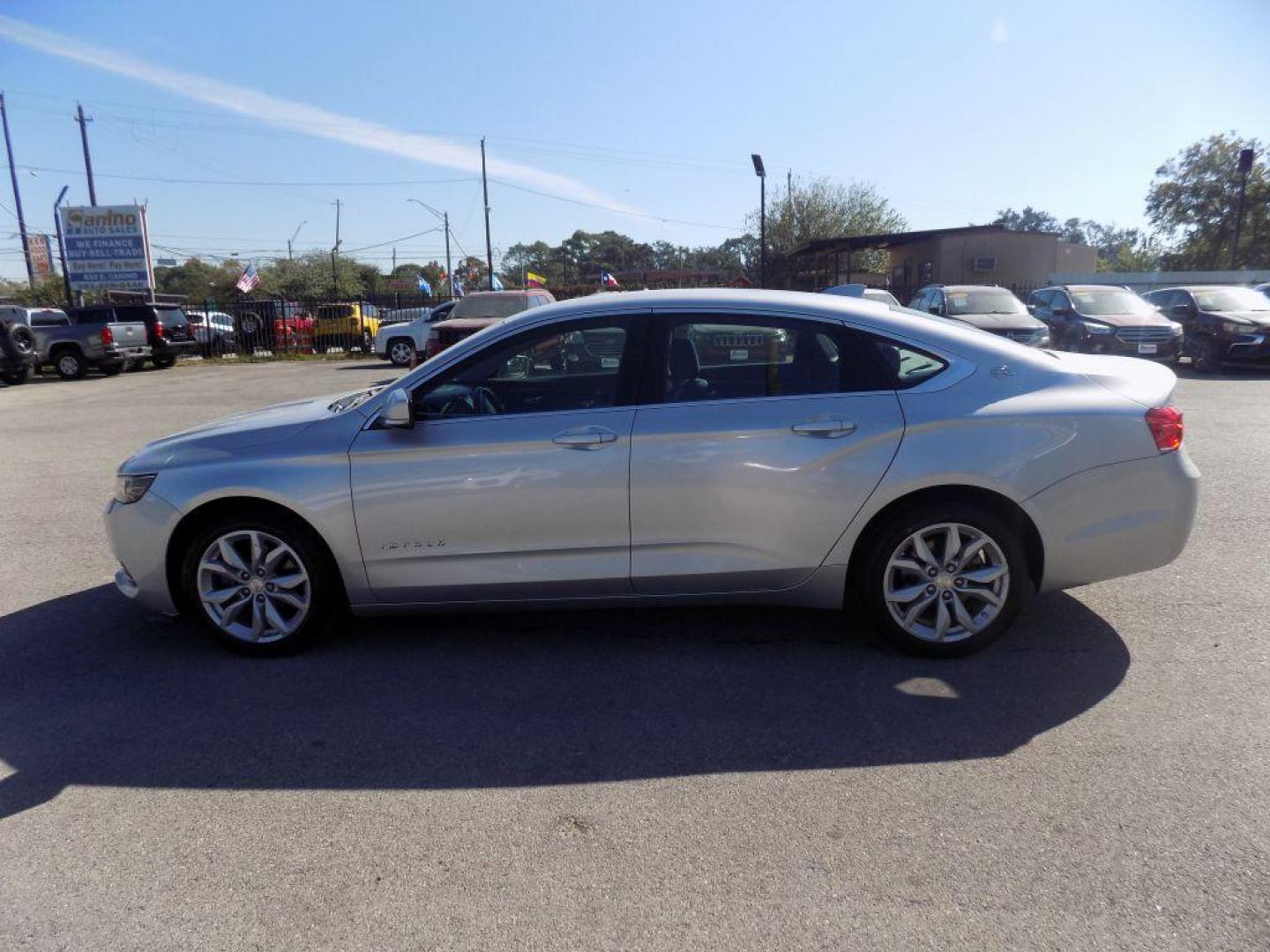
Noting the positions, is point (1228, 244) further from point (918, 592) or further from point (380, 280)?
point (380, 280)

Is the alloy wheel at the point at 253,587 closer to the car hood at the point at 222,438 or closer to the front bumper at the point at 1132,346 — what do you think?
the car hood at the point at 222,438

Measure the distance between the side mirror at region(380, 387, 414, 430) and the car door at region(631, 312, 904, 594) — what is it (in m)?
1.03

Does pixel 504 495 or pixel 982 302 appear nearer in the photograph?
pixel 504 495

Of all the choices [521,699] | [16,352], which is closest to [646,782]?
[521,699]

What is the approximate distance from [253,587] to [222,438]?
74 cm

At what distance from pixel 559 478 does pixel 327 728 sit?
1.43 m

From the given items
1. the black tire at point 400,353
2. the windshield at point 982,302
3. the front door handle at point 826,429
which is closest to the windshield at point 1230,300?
Result: the windshield at point 982,302

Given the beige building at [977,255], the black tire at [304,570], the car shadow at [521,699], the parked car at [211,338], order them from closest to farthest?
the car shadow at [521,699] < the black tire at [304,570] < the parked car at [211,338] < the beige building at [977,255]

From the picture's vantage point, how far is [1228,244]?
2021 inches

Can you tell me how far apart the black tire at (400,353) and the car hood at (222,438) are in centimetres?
2106

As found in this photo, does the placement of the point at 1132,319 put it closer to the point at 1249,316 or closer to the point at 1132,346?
the point at 1132,346

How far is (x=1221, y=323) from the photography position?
16.7 meters

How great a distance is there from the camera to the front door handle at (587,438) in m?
3.93

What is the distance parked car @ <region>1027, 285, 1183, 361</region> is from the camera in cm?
1631
